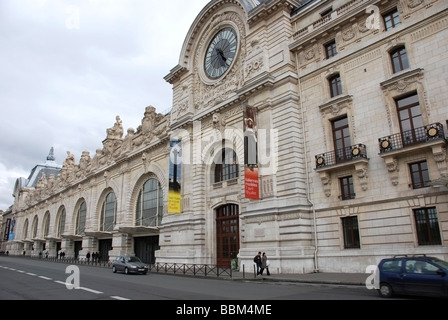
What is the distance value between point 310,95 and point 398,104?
622 centimetres

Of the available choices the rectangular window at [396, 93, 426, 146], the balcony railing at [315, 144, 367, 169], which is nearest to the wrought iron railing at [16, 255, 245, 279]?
the balcony railing at [315, 144, 367, 169]

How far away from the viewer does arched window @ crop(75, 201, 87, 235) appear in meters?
61.0

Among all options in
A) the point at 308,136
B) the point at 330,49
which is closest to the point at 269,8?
the point at 330,49

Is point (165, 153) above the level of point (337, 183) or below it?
above

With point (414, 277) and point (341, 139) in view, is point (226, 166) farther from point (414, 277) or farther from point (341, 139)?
point (414, 277)

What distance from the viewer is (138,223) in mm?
44250

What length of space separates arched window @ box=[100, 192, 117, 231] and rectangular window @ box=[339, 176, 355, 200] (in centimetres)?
3563

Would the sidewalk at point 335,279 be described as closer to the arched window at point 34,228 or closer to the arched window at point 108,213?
the arched window at point 108,213

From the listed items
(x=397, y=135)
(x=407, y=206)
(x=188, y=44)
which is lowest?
(x=407, y=206)

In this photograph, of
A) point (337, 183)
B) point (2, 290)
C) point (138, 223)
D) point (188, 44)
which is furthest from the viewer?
point (138, 223)

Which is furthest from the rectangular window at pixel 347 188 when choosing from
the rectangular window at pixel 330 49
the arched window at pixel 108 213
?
the arched window at pixel 108 213

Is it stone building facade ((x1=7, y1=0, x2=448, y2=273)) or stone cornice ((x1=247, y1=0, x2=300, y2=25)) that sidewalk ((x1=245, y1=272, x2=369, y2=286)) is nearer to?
stone building facade ((x1=7, y1=0, x2=448, y2=273))

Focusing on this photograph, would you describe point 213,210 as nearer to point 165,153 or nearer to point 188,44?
point 165,153
